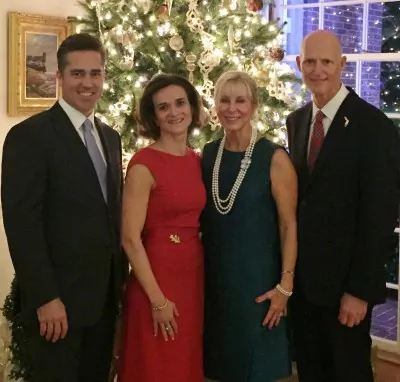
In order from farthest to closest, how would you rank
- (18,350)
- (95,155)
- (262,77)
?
(262,77) < (18,350) < (95,155)

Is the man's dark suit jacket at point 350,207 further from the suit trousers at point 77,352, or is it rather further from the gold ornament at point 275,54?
the gold ornament at point 275,54

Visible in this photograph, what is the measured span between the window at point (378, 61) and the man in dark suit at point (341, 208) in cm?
173

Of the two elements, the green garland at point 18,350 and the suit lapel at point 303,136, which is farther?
the green garland at point 18,350

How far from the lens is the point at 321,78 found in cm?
220

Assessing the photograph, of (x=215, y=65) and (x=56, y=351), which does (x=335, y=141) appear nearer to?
(x=56, y=351)

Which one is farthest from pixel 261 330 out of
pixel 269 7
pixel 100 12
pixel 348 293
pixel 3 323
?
pixel 269 7

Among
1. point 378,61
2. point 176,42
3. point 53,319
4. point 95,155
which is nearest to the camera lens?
point 53,319

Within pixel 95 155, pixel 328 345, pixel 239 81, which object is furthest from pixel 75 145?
pixel 328 345

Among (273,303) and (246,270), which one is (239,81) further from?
(273,303)

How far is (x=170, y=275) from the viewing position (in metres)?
2.18

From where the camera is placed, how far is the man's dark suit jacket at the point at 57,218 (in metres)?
1.89

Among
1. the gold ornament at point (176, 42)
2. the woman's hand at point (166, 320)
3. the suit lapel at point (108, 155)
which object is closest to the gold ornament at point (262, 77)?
the gold ornament at point (176, 42)

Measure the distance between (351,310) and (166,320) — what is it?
63 centimetres

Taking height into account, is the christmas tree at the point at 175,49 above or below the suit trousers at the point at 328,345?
above
